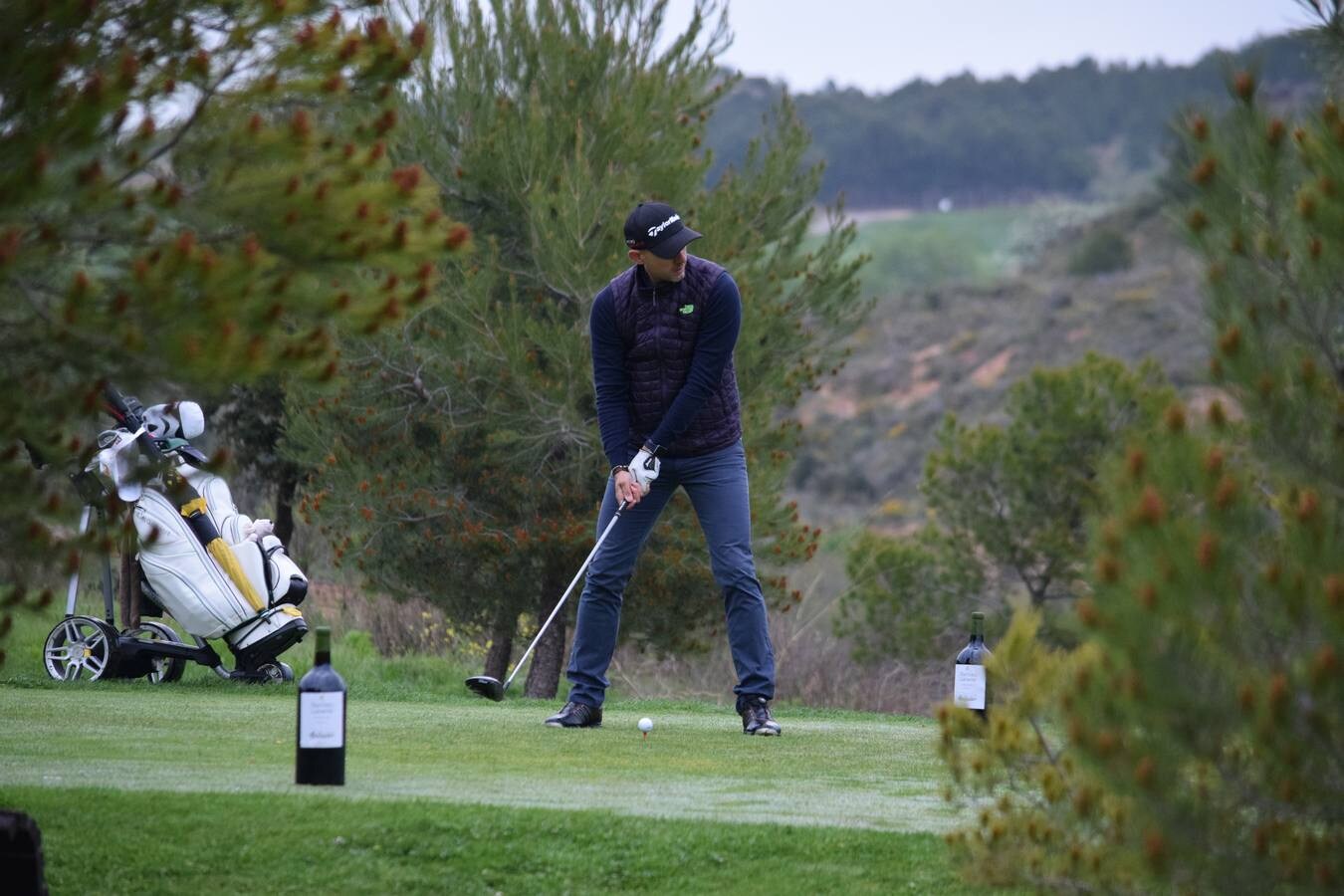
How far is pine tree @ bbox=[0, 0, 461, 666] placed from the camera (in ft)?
11.9

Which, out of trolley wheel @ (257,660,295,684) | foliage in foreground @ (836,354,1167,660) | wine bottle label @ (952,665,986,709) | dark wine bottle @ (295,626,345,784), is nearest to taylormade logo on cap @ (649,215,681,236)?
wine bottle label @ (952,665,986,709)

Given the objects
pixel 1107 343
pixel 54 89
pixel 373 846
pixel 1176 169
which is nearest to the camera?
pixel 1176 169

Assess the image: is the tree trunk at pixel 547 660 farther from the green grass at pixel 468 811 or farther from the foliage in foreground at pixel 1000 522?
the foliage in foreground at pixel 1000 522

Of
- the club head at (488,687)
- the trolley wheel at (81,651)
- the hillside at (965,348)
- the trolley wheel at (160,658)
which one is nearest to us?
the club head at (488,687)

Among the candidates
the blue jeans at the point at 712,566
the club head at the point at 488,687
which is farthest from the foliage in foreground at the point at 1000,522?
the blue jeans at the point at 712,566

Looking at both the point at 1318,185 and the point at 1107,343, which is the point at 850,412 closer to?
the point at 1107,343

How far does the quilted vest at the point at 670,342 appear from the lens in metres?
6.94

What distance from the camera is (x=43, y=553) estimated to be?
388 cm

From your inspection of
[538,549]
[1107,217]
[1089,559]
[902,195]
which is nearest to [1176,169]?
[1089,559]

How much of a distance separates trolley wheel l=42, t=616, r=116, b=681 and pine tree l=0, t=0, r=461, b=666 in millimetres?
5388

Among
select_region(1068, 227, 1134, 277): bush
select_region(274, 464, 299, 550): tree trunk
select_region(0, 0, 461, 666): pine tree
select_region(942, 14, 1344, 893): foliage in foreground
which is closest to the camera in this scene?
select_region(942, 14, 1344, 893): foliage in foreground

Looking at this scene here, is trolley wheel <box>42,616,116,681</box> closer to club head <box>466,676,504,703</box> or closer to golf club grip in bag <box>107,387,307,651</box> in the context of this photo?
golf club grip in bag <box>107,387,307,651</box>

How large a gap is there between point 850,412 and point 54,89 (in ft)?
175

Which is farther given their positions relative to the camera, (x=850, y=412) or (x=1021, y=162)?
(x=1021, y=162)
